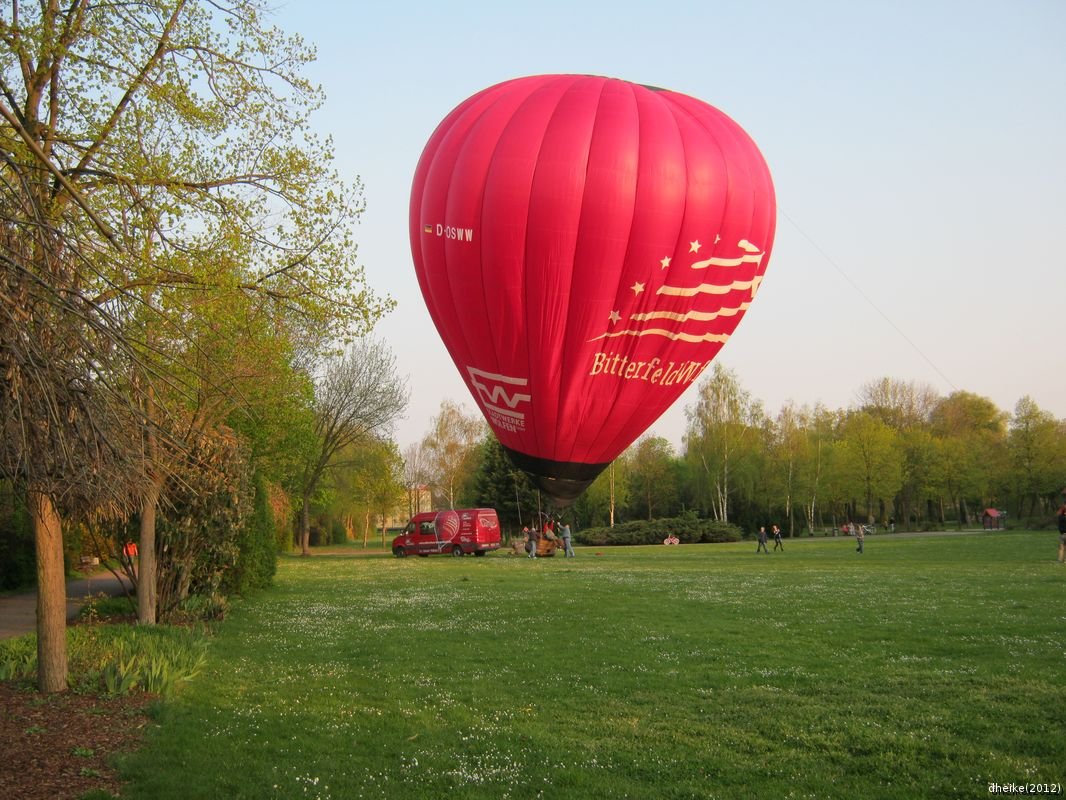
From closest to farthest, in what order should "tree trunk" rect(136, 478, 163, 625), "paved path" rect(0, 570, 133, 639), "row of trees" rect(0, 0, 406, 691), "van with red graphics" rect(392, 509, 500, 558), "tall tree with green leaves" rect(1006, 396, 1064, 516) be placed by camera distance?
"row of trees" rect(0, 0, 406, 691) < "tree trunk" rect(136, 478, 163, 625) < "paved path" rect(0, 570, 133, 639) < "van with red graphics" rect(392, 509, 500, 558) < "tall tree with green leaves" rect(1006, 396, 1064, 516)

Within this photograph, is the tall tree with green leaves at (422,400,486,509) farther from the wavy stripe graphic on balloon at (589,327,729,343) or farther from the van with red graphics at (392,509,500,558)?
the wavy stripe graphic on balloon at (589,327,729,343)

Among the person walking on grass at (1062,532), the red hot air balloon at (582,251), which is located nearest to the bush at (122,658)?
the red hot air balloon at (582,251)

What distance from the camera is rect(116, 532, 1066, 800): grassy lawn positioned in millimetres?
6508

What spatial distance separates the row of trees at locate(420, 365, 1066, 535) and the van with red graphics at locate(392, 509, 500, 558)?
36.6ft

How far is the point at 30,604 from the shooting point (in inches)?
776

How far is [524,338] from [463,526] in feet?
91.6

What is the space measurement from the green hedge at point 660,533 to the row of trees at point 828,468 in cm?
584

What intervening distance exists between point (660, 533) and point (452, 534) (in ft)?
60.1

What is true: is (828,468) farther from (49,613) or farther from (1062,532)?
(49,613)

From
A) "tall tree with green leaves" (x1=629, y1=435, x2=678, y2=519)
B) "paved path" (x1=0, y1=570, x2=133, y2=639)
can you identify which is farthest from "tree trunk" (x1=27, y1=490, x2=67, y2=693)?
"tall tree with green leaves" (x1=629, y1=435, x2=678, y2=519)

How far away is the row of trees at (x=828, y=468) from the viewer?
59.8m

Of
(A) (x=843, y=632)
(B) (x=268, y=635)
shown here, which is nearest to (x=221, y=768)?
(B) (x=268, y=635)

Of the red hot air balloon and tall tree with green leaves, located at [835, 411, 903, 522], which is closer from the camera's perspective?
the red hot air balloon

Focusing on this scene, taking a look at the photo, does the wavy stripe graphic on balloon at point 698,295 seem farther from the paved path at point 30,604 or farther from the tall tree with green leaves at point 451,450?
the tall tree with green leaves at point 451,450
